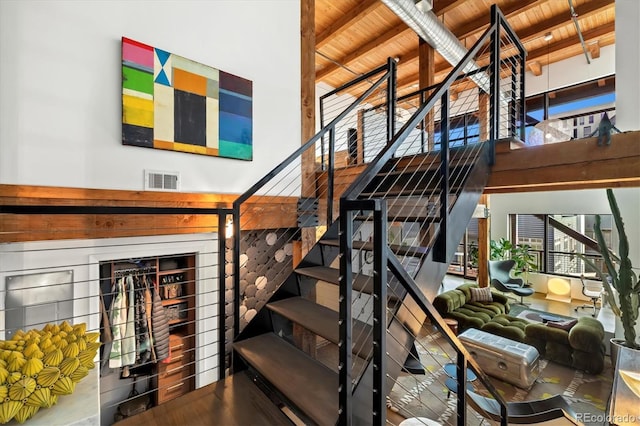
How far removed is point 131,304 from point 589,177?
3631 millimetres

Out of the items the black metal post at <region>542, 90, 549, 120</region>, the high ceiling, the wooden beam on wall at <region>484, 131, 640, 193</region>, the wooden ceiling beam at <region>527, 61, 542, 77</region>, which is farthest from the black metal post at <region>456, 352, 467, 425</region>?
the black metal post at <region>542, 90, 549, 120</region>

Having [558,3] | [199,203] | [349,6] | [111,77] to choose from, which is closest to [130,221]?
[199,203]

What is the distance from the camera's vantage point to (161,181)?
2.41 metres

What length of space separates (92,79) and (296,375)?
2.39 meters

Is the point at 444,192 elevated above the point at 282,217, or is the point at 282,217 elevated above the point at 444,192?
the point at 444,192

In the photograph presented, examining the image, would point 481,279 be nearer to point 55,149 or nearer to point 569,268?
point 569,268

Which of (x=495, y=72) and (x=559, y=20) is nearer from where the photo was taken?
(x=495, y=72)

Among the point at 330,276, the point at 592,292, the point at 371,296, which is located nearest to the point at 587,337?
the point at 592,292

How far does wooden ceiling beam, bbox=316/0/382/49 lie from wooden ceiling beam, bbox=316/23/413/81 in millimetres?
710

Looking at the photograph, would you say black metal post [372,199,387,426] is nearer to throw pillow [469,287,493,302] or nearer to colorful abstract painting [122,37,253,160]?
colorful abstract painting [122,37,253,160]

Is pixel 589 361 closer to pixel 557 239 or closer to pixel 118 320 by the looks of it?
pixel 557 239

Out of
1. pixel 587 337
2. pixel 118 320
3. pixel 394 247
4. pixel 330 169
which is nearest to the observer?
pixel 394 247

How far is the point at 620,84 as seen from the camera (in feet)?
11.7

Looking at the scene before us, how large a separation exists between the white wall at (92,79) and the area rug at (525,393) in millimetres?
3163
